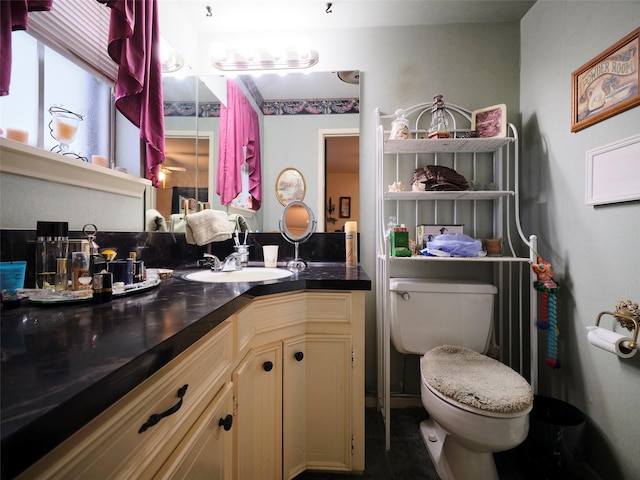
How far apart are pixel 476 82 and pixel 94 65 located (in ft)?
6.47

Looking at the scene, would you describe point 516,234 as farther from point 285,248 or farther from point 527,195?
point 285,248

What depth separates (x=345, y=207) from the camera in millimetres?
1800

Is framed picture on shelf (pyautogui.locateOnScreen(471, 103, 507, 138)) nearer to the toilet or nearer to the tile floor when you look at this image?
the toilet

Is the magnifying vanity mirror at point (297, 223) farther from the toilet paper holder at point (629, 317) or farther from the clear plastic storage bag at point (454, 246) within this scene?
the toilet paper holder at point (629, 317)

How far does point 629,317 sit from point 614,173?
0.55 m

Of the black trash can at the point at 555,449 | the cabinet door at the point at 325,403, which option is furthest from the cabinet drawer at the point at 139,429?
the black trash can at the point at 555,449

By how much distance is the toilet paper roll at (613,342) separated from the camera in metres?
1.02

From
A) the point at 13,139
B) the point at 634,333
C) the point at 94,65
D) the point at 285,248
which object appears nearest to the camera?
the point at 13,139

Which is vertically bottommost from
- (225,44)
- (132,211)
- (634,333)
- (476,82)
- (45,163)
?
(634,333)

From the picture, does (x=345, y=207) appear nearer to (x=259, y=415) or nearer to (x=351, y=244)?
(x=351, y=244)

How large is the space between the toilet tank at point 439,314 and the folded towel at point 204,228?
962 mm

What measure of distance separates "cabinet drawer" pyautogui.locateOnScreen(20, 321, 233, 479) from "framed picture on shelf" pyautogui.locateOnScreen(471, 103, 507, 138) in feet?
5.62

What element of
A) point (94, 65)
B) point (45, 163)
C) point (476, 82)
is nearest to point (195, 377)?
point (45, 163)

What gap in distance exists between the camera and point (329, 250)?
1.79 metres
